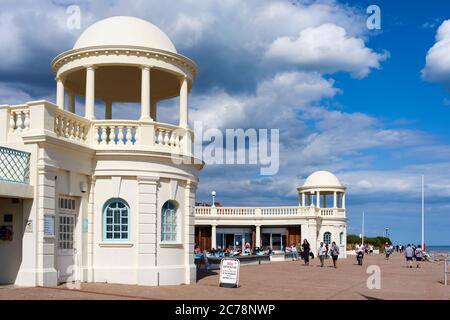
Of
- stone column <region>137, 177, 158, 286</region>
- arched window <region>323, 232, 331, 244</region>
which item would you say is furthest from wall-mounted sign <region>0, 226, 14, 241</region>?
arched window <region>323, 232, 331, 244</region>

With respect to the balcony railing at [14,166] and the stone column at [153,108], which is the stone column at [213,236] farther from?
the balcony railing at [14,166]

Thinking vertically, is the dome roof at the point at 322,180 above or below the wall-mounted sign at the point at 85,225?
above

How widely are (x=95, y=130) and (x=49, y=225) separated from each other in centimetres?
420

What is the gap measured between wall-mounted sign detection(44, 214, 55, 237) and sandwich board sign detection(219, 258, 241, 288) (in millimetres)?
5817

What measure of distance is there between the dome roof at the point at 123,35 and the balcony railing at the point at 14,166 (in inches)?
210

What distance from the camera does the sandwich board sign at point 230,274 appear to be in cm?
2000

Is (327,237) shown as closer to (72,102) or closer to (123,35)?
(72,102)

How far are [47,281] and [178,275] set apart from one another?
5188 millimetres

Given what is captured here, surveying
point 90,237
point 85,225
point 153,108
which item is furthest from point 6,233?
point 153,108

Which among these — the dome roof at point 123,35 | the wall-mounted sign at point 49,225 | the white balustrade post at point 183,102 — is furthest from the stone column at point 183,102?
the wall-mounted sign at point 49,225

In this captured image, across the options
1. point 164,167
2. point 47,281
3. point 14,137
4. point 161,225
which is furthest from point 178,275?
point 14,137

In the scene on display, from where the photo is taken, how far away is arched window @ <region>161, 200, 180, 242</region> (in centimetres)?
2058

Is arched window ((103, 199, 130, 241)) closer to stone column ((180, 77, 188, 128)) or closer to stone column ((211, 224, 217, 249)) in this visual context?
stone column ((180, 77, 188, 128))
